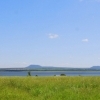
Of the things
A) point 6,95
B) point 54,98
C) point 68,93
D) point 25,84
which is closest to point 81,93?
point 68,93

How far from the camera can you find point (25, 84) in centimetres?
2556

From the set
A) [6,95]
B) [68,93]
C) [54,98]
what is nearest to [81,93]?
[68,93]

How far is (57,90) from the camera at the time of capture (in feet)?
72.7

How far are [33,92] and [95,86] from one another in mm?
5876

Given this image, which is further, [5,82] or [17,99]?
[5,82]

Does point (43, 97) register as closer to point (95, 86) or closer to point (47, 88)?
point (47, 88)

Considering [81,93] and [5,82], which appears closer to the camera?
[81,93]

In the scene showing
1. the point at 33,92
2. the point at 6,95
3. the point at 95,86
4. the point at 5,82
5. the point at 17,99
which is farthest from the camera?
the point at 5,82

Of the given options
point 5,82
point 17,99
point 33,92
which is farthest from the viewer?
point 5,82

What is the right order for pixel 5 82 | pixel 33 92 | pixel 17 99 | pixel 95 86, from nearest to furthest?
pixel 17 99 < pixel 33 92 < pixel 95 86 < pixel 5 82

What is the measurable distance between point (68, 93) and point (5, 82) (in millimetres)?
8111

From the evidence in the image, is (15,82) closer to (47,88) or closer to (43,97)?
(47,88)

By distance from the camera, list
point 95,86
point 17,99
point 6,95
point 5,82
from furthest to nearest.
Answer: point 5,82
point 95,86
point 6,95
point 17,99

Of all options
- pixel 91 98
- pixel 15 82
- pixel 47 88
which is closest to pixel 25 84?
pixel 15 82
